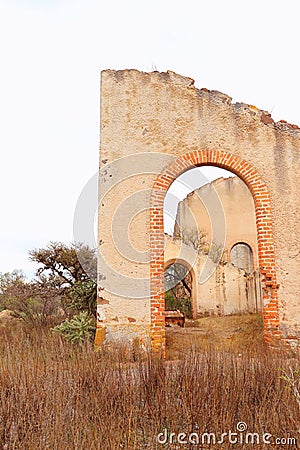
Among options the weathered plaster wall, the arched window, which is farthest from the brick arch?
the arched window

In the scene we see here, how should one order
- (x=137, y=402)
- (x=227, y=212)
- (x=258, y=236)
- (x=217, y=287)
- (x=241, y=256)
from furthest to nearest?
(x=241, y=256), (x=227, y=212), (x=217, y=287), (x=258, y=236), (x=137, y=402)

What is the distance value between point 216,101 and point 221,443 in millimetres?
6411

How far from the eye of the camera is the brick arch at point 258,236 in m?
6.85

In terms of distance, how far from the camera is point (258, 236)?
7.41 m

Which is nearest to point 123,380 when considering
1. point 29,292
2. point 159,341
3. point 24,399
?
point 24,399

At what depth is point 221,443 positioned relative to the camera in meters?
2.78

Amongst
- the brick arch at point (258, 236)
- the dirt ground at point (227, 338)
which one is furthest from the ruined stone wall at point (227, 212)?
the brick arch at point (258, 236)

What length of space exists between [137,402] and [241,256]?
16.5m

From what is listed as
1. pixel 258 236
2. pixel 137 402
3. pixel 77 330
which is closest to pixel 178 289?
pixel 258 236

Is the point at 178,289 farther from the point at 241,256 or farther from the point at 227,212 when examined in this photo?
the point at 227,212

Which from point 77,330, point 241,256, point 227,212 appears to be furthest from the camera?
point 241,256

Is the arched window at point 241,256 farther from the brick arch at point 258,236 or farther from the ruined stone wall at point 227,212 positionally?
the brick arch at point 258,236

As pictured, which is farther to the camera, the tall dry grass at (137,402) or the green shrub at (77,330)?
the green shrub at (77,330)

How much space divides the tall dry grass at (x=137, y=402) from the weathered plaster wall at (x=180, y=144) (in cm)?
320
